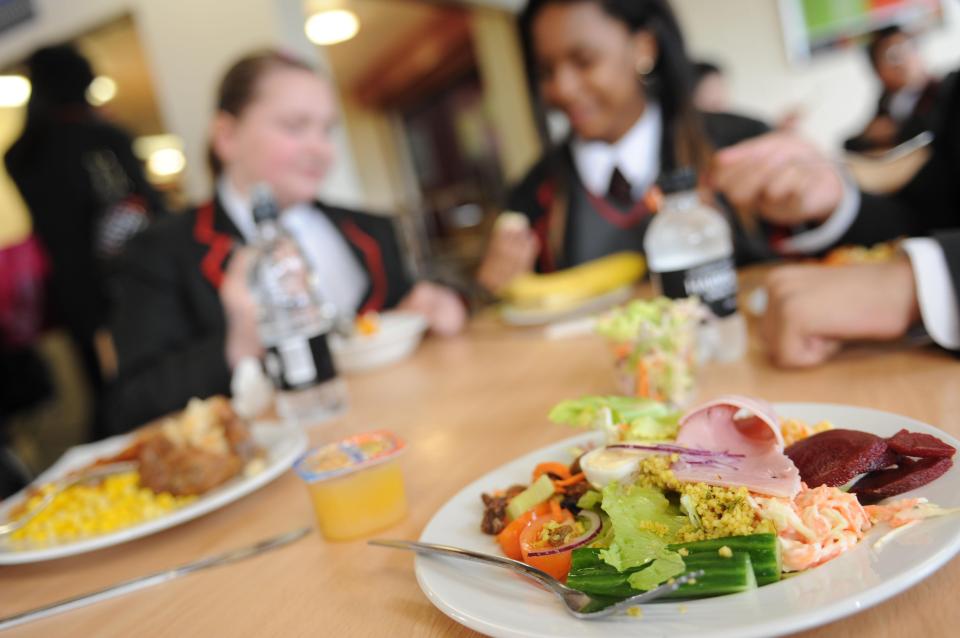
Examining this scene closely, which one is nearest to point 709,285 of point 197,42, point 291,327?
point 291,327

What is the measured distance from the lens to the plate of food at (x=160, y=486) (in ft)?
2.97

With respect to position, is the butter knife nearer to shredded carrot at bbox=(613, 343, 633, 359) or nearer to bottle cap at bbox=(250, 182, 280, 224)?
shredded carrot at bbox=(613, 343, 633, 359)

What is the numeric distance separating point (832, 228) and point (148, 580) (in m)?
1.57

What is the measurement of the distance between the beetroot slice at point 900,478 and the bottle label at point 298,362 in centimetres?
93

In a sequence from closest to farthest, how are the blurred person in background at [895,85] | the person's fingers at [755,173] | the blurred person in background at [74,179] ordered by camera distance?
the person's fingers at [755,173] < the blurred person in background at [74,179] < the blurred person in background at [895,85]

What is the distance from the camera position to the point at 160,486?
3.32ft

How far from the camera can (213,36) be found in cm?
399

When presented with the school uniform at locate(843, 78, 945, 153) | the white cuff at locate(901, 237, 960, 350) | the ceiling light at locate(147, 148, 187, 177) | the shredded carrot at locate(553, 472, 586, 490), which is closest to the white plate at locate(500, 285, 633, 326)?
the white cuff at locate(901, 237, 960, 350)

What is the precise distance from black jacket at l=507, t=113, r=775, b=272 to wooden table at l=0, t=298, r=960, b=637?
1370 millimetres

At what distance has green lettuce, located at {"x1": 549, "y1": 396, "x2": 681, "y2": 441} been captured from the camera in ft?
2.19

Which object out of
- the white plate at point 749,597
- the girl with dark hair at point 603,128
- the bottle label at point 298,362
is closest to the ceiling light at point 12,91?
the girl with dark hair at point 603,128

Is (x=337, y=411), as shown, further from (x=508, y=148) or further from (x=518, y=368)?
(x=508, y=148)

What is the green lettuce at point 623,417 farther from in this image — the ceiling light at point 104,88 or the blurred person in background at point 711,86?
the ceiling light at point 104,88

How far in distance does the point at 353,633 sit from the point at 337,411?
0.81 meters
